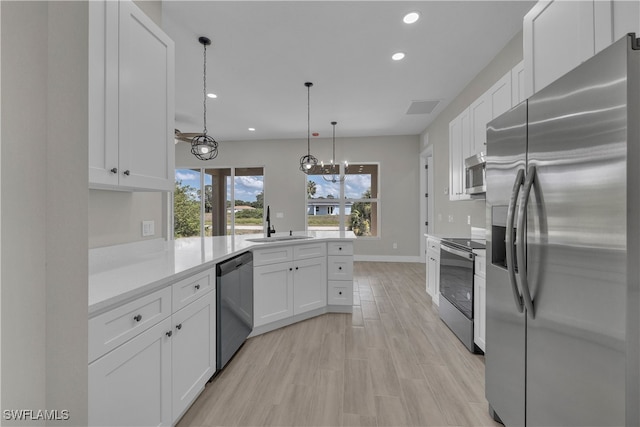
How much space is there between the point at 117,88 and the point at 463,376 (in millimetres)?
2800

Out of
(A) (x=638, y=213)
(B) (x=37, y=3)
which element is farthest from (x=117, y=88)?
(A) (x=638, y=213)

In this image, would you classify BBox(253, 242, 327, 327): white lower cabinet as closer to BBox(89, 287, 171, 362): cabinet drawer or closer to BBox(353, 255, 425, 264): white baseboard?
BBox(89, 287, 171, 362): cabinet drawer

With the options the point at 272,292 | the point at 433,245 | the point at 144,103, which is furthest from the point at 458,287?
the point at 144,103

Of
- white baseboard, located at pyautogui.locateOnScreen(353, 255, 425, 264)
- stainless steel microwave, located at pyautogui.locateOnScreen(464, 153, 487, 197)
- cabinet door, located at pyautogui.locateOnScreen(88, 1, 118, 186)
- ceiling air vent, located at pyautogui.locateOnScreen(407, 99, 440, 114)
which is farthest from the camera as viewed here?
white baseboard, located at pyautogui.locateOnScreen(353, 255, 425, 264)

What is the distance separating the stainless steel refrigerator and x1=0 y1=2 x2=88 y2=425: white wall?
1402 mm

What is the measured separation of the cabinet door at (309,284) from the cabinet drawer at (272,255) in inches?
5.5

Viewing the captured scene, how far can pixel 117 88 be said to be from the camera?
1.42 meters

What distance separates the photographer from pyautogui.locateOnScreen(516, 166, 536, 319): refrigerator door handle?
3.63 feet

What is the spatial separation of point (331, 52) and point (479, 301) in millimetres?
2888

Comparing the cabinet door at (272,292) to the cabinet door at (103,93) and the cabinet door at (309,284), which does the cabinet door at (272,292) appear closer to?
the cabinet door at (309,284)

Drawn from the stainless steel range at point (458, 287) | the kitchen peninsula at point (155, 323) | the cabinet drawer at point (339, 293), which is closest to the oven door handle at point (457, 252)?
the stainless steel range at point (458, 287)

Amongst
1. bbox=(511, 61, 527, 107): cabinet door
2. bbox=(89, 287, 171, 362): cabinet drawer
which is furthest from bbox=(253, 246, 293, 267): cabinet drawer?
bbox=(511, 61, 527, 107): cabinet door

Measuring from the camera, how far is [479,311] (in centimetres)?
218

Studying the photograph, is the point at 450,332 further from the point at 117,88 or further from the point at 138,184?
the point at 117,88
